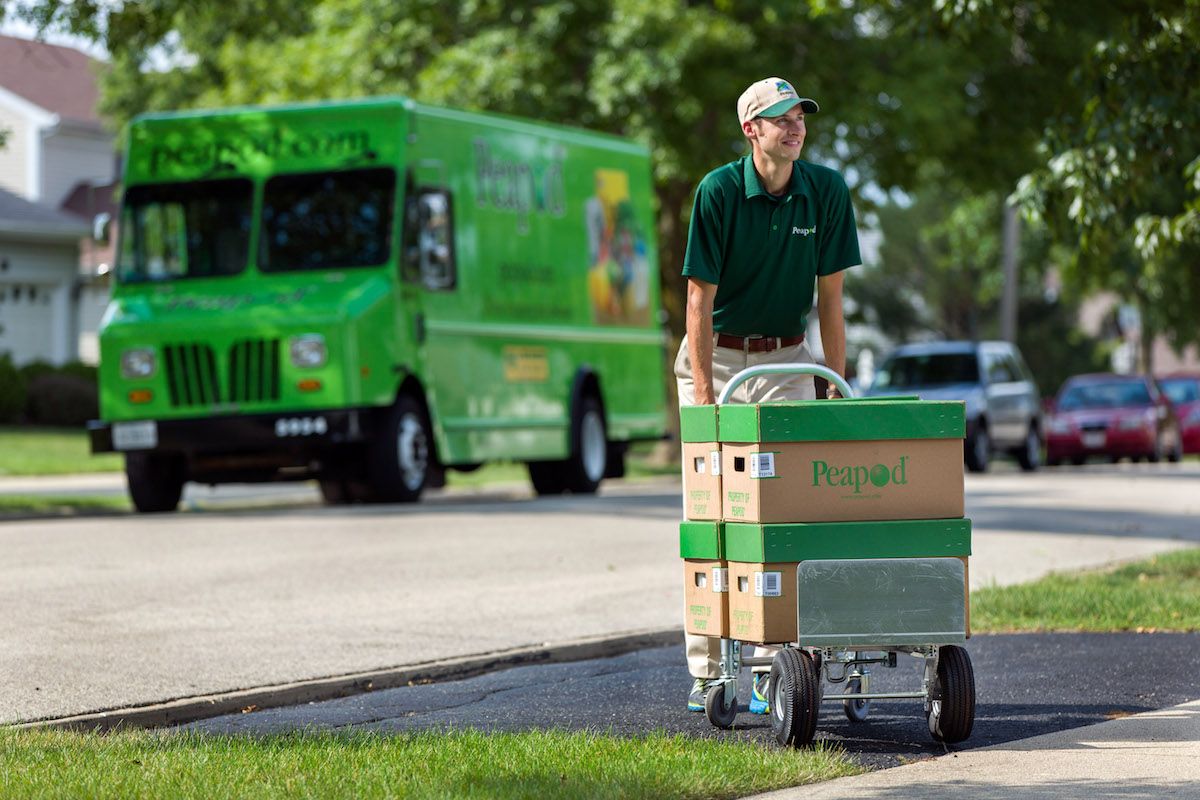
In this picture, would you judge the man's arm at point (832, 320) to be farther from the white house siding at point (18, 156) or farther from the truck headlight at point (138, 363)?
the white house siding at point (18, 156)

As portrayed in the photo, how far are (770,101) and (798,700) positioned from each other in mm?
1876

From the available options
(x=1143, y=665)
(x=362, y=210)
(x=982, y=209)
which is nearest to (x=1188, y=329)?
(x=982, y=209)

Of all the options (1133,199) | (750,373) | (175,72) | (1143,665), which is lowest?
(1143,665)

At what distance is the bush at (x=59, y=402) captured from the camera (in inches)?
1480

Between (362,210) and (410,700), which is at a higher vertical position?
(362,210)

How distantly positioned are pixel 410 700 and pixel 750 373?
2116 mm

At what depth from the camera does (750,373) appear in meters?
6.63

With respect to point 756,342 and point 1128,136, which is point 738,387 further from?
point 1128,136

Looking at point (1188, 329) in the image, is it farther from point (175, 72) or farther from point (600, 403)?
point (600, 403)

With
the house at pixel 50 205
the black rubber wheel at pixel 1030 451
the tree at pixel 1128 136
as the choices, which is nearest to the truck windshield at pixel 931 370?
the black rubber wheel at pixel 1030 451

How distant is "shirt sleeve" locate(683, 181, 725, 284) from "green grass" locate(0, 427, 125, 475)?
60.1ft

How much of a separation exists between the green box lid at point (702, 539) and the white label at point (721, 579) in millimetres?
45

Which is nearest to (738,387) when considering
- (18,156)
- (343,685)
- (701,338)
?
(701,338)

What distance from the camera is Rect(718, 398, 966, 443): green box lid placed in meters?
6.43
